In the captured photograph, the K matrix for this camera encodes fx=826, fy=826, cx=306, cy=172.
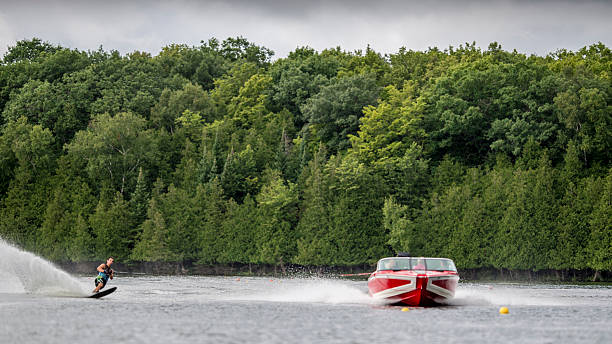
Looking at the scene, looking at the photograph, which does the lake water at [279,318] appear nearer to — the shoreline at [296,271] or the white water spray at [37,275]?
the white water spray at [37,275]

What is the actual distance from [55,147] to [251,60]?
48.0m

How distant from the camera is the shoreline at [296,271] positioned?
101 metres

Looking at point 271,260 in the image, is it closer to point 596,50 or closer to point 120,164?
point 120,164

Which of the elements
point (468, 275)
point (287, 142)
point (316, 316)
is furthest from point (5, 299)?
point (287, 142)

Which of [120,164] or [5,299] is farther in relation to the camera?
[120,164]

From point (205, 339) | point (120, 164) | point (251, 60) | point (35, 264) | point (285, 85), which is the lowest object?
point (205, 339)

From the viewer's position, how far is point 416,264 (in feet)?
163

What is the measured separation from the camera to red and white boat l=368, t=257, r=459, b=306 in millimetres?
47125

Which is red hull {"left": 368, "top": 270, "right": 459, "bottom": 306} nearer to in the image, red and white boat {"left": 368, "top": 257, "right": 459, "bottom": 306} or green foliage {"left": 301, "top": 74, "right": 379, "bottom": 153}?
red and white boat {"left": 368, "top": 257, "right": 459, "bottom": 306}

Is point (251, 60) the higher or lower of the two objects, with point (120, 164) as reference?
higher

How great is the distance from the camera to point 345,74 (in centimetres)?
14288

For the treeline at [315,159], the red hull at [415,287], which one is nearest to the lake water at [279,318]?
the red hull at [415,287]

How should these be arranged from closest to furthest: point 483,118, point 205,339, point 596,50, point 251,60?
point 205,339 → point 483,118 → point 596,50 → point 251,60

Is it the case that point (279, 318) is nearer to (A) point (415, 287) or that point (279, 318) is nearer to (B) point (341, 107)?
(A) point (415, 287)
